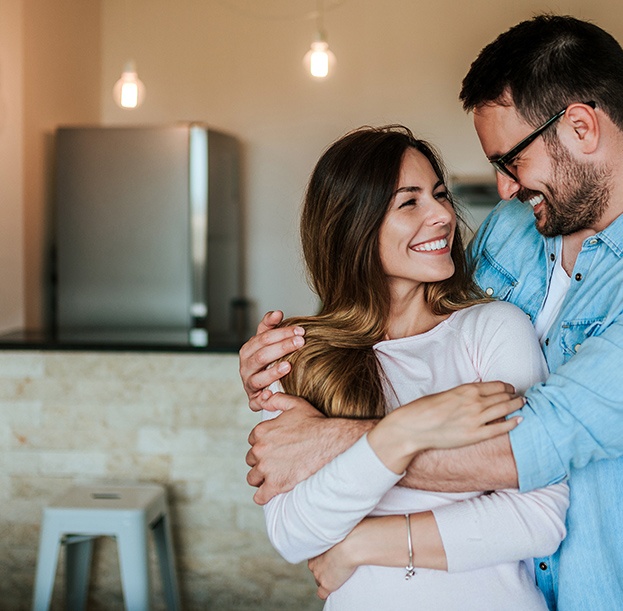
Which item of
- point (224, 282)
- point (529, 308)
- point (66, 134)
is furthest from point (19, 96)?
point (529, 308)

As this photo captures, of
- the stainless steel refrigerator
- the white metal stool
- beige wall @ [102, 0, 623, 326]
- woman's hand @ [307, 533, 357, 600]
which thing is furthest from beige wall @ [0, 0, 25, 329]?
woman's hand @ [307, 533, 357, 600]

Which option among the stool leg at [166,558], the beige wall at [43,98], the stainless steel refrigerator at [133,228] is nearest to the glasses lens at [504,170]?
the stool leg at [166,558]

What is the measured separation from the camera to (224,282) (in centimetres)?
475

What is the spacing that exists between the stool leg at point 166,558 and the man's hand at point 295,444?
146 centimetres

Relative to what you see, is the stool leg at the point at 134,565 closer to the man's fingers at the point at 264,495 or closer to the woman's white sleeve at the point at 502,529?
the man's fingers at the point at 264,495

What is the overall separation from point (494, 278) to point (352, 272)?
1.08 feet

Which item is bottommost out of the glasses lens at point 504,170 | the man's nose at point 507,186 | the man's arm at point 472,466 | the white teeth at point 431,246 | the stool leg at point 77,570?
the stool leg at point 77,570

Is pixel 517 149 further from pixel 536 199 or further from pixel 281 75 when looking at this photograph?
pixel 281 75

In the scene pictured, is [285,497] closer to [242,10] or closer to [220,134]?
[220,134]

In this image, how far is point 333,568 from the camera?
1501 mm

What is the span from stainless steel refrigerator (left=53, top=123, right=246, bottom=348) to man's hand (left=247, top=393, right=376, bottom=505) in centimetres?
282

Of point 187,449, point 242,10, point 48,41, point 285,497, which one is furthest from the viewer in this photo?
point 242,10

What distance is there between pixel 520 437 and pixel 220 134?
11.6ft

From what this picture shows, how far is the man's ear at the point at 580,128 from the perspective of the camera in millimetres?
1584
